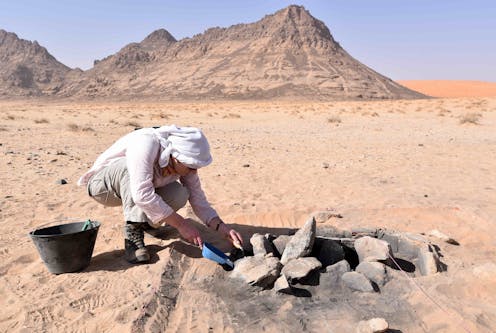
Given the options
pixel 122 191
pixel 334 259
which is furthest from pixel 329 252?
pixel 122 191

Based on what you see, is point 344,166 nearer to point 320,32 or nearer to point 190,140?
point 190,140

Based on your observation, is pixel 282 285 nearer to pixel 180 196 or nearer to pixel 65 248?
pixel 180 196

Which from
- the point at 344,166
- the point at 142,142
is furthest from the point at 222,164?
the point at 142,142

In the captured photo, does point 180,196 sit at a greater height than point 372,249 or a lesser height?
greater

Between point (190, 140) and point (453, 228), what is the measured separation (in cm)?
331

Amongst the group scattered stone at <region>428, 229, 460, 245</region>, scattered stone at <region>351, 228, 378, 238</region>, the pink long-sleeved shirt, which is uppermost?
the pink long-sleeved shirt

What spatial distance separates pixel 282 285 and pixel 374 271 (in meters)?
0.81

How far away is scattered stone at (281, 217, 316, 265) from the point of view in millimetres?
3811

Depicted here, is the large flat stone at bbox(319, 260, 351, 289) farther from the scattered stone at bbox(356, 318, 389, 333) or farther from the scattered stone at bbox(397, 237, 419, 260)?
the scattered stone at bbox(397, 237, 419, 260)

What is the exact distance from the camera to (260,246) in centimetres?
402

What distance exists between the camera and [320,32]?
3519 inches

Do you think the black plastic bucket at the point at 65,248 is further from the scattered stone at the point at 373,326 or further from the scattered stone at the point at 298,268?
the scattered stone at the point at 373,326

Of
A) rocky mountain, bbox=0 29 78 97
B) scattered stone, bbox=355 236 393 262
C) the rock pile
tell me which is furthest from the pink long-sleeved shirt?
rocky mountain, bbox=0 29 78 97

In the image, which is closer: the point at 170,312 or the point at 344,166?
the point at 170,312
